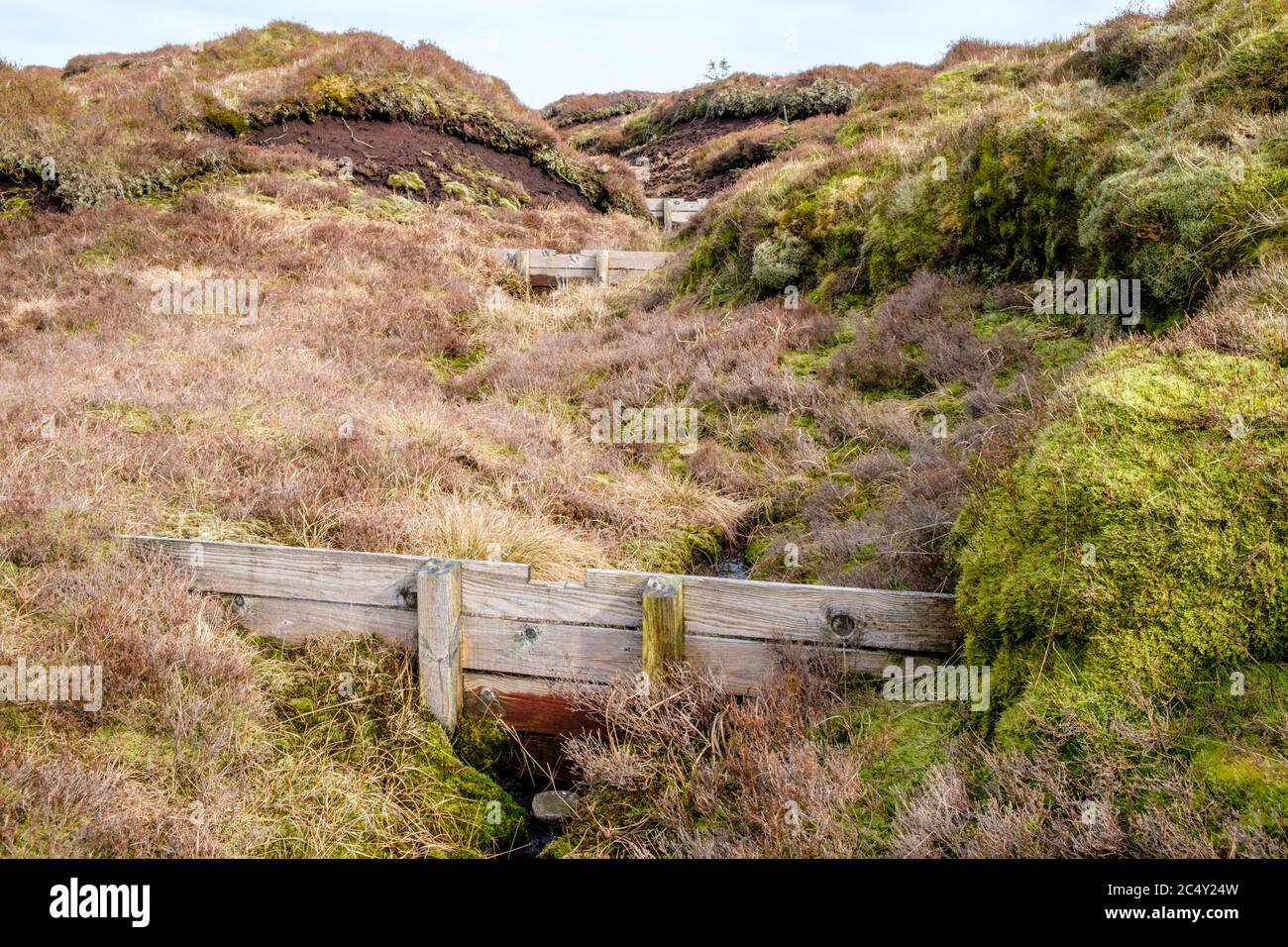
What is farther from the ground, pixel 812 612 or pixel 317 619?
pixel 812 612

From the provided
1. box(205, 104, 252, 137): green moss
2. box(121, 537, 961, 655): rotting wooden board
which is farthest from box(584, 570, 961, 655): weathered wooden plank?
box(205, 104, 252, 137): green moss

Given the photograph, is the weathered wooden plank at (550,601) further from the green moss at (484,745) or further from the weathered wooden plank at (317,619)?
the green moss at (484,745)

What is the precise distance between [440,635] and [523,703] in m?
0.65

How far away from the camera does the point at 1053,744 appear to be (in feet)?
9.69

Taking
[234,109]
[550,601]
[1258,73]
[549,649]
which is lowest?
[549,649]

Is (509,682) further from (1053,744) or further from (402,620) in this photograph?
(1053,744)

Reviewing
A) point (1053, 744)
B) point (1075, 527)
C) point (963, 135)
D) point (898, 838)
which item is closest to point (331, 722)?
point (898, 838)

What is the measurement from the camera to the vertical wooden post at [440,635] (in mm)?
4375

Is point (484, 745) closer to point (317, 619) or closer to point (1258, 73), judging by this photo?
point (317, 619)

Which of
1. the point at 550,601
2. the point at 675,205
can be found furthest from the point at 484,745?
the point at 675,205

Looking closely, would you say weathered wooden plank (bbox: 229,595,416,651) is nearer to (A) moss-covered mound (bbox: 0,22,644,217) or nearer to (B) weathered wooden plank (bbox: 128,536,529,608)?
(B) weathered wooden plank (bbox: 128,536,529,608)

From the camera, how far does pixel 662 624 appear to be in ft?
13.9

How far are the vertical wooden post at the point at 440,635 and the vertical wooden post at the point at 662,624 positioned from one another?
1.12m

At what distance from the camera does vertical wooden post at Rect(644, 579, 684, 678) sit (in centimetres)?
421
